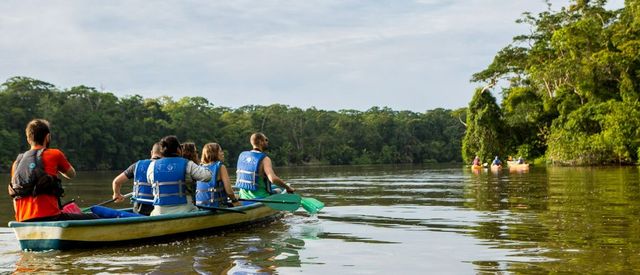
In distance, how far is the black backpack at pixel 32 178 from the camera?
6.89 meters

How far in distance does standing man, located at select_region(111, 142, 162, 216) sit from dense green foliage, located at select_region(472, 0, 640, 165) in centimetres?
3425

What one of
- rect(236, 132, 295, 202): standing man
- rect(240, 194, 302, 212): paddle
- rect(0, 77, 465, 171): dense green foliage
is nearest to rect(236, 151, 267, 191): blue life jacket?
rect(236, 132, 295, 202): standing man

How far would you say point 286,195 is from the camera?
10.2 m

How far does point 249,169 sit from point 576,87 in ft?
128

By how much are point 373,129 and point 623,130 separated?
7013 centimetres

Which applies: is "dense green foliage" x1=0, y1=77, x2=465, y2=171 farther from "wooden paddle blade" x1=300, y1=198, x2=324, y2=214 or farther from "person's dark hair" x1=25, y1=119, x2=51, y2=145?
"person's dark hair" x1=25, y1=119, x2=51, y2=145

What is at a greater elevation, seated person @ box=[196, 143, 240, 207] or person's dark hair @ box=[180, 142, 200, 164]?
person's dark hair @ box=[180, 142, 200, 164]

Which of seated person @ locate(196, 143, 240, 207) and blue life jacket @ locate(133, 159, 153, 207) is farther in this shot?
seated person @ locate(196, 143, 240, 207)

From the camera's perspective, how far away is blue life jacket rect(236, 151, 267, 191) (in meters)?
10.2

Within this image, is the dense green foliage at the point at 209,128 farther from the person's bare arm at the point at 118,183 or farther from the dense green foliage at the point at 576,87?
the person's bare arm at the point at 118,183

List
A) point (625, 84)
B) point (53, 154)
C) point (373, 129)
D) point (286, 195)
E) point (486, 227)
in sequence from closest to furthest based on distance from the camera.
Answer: point (53, 154) → point (486, 227) → point (286, 195) → point (625, 84) → point (373, 129)

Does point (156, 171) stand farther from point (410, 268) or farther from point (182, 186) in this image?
point (410, 268)

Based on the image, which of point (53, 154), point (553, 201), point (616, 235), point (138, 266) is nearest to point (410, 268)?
point (138, 266)

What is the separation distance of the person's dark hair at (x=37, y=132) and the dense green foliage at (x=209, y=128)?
5673 centimetres
